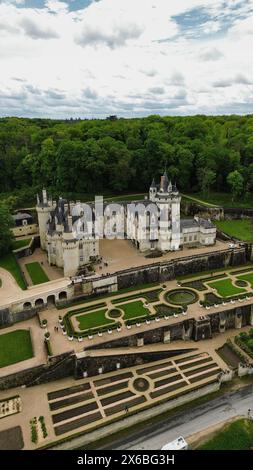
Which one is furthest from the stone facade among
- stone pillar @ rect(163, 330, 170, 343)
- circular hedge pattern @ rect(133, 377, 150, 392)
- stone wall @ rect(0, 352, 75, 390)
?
circular hedge pattern @ rect(133, 377, 150, 392)

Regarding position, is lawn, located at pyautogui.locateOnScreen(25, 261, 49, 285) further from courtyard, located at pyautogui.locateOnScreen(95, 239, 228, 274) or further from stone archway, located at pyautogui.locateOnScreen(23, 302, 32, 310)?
courtyard, located at pyautogui.locateOnScreen(95, 239, 228, 274)

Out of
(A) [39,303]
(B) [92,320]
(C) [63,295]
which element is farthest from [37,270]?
(B) [92,320]

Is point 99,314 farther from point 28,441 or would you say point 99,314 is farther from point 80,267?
point 28,441

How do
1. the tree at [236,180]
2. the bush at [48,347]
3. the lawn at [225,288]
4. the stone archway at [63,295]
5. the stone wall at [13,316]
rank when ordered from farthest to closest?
the tree at [236,180] → the lawn at [225,288] → the stone archway at [63,295] → the stone wall at [13,316] → the bush at [48,347]

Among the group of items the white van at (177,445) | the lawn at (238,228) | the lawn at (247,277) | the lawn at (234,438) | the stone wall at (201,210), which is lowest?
the lawn at (234,438)

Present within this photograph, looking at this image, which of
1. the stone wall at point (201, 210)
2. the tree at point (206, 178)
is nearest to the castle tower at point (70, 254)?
the stone wall at point (201, 210)

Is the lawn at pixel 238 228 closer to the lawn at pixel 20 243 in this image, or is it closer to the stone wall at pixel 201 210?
the stone wall at pixel 201 210
